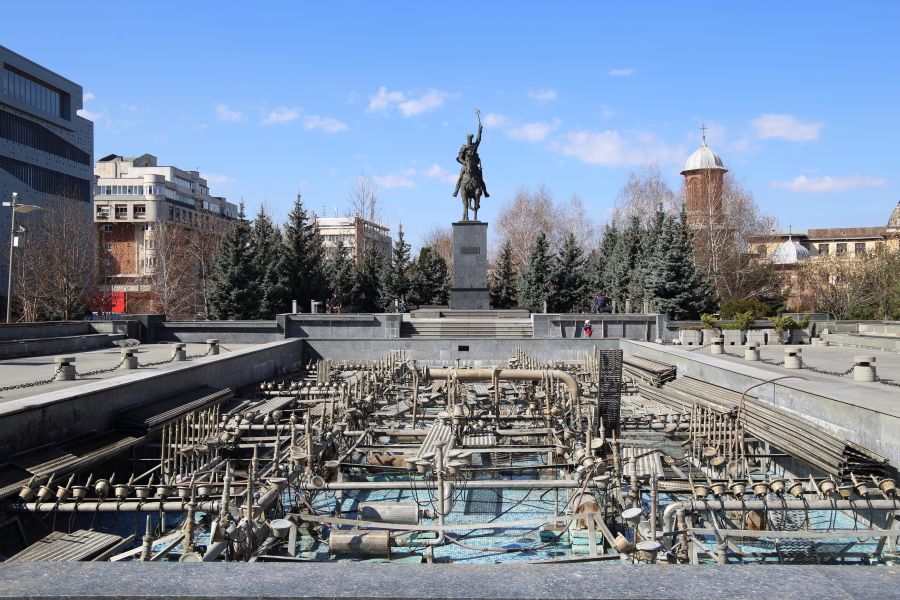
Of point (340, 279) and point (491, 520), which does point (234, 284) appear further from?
point (491, 520)

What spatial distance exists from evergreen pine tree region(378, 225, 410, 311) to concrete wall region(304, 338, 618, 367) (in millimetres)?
19930

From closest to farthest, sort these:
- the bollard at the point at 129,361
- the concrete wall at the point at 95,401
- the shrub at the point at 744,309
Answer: the concrete wall at the point at 95,401
the bollard at the point at 129,361
the shrub at the point at 744,309

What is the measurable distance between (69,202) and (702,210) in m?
42.4

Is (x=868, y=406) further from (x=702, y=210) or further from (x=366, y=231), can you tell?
(x=366, y=231)

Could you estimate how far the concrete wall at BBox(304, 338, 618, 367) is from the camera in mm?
26109

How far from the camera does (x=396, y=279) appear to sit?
46594 mm

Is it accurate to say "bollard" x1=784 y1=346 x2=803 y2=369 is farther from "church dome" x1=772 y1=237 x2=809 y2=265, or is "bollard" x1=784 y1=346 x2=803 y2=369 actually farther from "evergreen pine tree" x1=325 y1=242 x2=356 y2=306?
"church dome" x1=772 y1=237 x2=809 y2=265

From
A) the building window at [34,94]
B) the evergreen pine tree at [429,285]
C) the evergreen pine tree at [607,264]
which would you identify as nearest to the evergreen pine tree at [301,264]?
the evergreen pine tree at [429,285]

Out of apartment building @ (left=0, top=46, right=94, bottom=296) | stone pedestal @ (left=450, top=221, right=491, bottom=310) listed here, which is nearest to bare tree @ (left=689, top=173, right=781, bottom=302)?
stone pedestal @ (left=450, top=221, right=491, bottom=310)

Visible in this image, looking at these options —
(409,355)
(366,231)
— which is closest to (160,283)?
(366,231)

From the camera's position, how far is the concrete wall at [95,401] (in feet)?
32.7

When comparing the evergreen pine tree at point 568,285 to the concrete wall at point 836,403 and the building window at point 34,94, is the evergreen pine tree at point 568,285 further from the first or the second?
the building window at point 34,94

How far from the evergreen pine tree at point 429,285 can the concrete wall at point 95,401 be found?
2769 centimetres

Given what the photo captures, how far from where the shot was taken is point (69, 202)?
1845 inches
